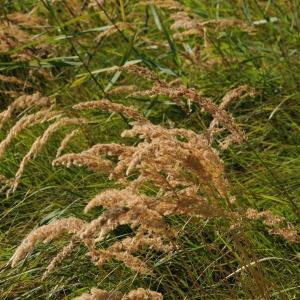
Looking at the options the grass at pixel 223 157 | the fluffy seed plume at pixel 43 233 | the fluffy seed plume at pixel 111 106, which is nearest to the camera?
the fluffy seed plume at pixel 43 233

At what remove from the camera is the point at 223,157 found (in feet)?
11.1

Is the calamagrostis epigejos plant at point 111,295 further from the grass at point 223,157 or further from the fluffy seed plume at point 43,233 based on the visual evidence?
the grass at point 223,157

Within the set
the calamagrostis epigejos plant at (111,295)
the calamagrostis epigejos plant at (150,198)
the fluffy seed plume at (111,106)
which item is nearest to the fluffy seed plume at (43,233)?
the calamagrostis epigejos plant at (150,198)

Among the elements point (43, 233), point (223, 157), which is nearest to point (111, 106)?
point (43, 233)

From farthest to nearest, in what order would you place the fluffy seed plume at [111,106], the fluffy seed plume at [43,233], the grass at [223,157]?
the grass at [223,157]
the fluffy seed plume at [111,106]
the fluffy seed plume at [43,233]

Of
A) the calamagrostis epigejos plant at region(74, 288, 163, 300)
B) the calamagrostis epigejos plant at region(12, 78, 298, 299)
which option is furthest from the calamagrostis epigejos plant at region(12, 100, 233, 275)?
the calamagrostis epigejos plant at region(74, 288, 163, 300)

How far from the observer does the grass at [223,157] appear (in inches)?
101

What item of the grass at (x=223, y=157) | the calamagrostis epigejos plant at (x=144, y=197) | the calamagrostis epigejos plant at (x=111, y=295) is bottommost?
the grass at (x=223, y=157)

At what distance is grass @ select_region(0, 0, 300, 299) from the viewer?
255cm

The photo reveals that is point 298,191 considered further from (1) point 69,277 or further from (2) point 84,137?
(2) point 84,137

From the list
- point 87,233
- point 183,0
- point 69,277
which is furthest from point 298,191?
point 183,0

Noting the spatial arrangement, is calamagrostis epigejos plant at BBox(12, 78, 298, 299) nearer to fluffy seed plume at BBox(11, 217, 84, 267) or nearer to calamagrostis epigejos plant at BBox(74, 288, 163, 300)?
fluffy seed plume at BBox(11, 217, 84, 267)

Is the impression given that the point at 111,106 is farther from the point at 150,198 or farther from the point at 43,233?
the point at 43,233

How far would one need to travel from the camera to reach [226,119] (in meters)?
2.20
